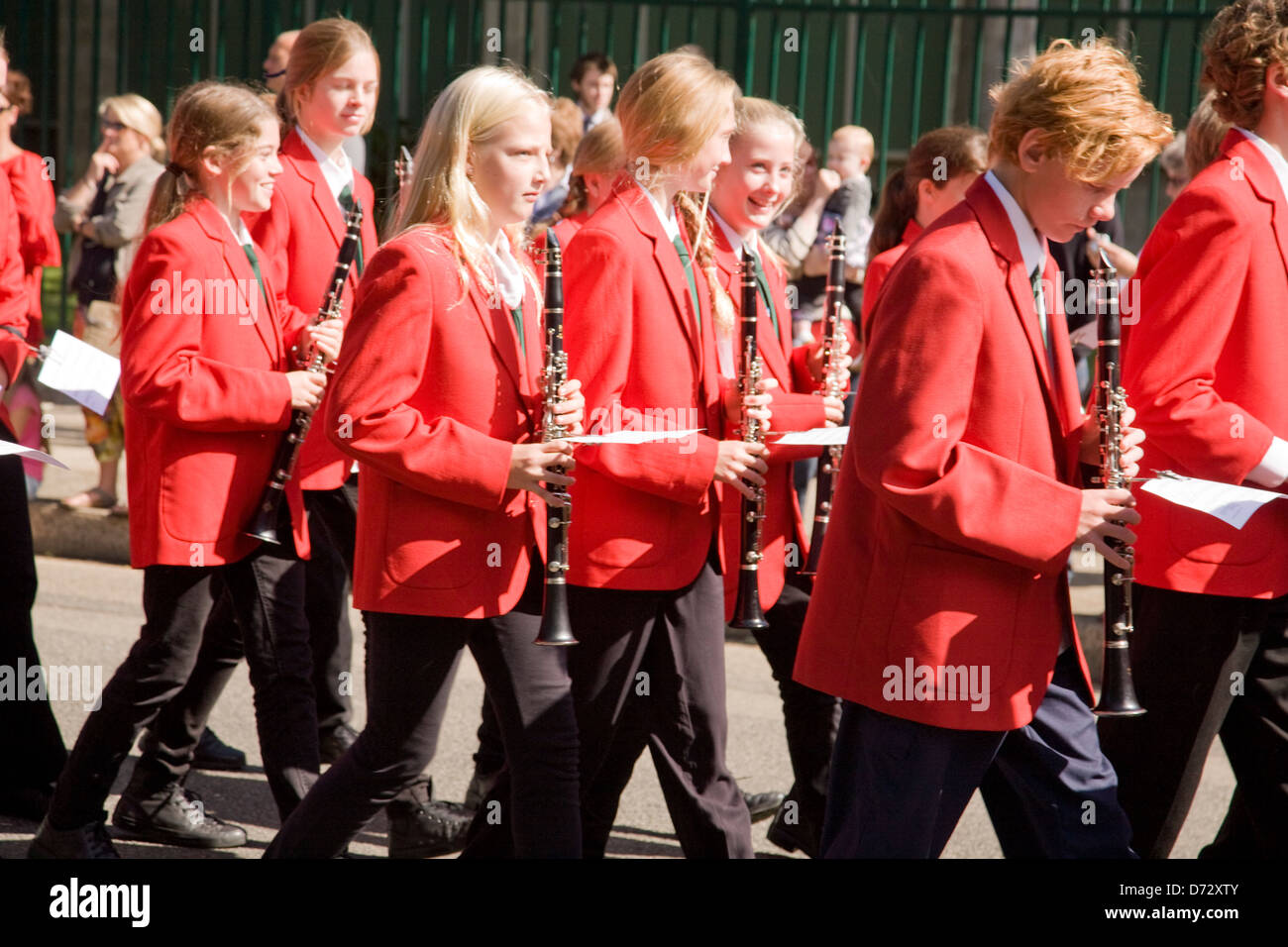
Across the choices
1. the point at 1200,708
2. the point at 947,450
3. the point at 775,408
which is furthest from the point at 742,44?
the point at 947,450

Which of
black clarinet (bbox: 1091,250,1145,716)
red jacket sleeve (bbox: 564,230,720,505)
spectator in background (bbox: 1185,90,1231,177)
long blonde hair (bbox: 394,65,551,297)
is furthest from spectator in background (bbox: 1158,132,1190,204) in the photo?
long blonde hair (bbox: 394,65,551,297)

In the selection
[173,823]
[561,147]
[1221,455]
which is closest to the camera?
[1221,455]

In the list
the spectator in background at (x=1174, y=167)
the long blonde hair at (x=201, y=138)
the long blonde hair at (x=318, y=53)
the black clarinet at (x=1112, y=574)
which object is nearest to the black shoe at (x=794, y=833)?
the black clarinet at (x=1112, y=574)

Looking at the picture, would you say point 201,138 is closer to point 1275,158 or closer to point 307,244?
point 307,244

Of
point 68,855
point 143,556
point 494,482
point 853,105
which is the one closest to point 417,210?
point 494,482

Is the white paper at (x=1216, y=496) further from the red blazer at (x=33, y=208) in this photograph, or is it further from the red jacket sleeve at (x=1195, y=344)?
the red blazer at (x=33, y=208)

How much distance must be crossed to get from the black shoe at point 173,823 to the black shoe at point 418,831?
0.41 m

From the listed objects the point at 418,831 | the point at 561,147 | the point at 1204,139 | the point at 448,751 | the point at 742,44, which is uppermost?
the point at 742,44

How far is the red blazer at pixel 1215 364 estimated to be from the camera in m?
3.14

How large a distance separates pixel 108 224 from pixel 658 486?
4.96 meters

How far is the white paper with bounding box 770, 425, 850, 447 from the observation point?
360cm

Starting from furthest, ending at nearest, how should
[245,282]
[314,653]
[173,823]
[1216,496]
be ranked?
[314,653] → [173,823] → [245,282] → [1216,496]

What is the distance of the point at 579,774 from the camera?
11.5ft

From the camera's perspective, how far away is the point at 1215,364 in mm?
3178
